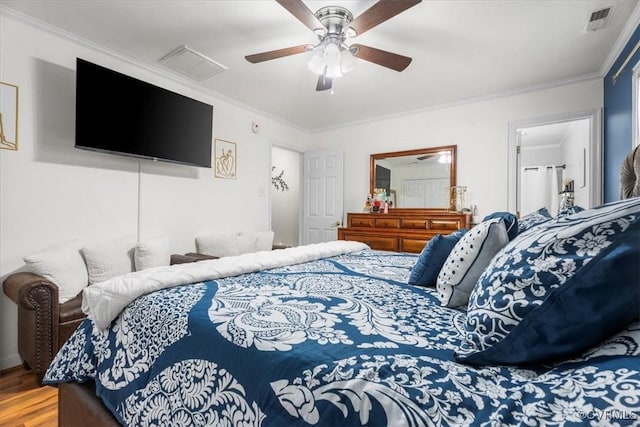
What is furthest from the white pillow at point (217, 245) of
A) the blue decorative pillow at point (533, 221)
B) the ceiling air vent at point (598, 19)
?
the ceiling air vent at point (598, 19)

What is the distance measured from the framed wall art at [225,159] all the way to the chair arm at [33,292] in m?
2.08

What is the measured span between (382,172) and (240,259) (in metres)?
3.19

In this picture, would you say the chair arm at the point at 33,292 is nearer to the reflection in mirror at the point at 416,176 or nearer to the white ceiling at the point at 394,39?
the white ceiling at the point at 394,39

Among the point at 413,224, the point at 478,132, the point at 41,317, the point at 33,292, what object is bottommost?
the point at 41,317

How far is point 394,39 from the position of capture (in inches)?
99.0

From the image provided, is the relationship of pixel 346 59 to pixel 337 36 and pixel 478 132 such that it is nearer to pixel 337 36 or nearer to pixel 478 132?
pixel 337 36

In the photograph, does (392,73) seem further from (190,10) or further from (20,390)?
(20,390)

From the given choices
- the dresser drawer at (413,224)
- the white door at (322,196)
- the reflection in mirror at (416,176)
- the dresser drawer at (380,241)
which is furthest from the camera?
the white door at (322,196)

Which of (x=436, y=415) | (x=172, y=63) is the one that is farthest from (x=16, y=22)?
(x=436, y=415)

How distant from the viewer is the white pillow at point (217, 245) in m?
3.47

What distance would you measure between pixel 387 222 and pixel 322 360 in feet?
11.5

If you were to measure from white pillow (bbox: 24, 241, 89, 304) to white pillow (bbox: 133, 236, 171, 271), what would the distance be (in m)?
0.38

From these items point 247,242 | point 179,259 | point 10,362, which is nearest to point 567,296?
point 179,259

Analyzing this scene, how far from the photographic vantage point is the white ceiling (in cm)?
215
